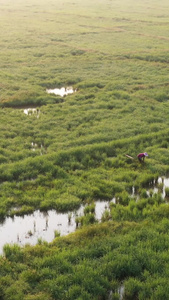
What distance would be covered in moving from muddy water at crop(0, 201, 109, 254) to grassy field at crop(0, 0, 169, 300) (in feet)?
0.94

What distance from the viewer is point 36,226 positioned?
9.90 metres

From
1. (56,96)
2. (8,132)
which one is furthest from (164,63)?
(8,132)

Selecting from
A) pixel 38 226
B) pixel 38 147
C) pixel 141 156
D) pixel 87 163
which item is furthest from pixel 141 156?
pixel 38 226

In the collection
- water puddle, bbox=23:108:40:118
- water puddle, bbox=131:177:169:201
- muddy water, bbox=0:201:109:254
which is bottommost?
muddy water, bbox=0:201:109:254

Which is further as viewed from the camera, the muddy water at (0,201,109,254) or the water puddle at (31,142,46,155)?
the water puddle at (31,142,46,155)

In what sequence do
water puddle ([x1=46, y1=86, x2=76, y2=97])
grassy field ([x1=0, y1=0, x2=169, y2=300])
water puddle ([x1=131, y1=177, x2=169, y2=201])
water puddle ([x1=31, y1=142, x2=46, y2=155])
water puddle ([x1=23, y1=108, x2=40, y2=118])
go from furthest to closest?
water puddle ([x1=46, y1=86, x2=76, y2=97]) < water puddle ([x1=23, y1=108, x2=40, y2=118]) < water puddle ([x1=31, y1=142, x2=46, y2=155]) < water puddle ([x1=131, y1=177, x2=169, y2=201]) < grassy field ([x1=0, y1=0, x2=169, y2=300])

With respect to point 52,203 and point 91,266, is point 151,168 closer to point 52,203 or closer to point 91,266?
point 52,203

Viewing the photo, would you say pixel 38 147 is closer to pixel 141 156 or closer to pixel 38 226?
pixel 141 156

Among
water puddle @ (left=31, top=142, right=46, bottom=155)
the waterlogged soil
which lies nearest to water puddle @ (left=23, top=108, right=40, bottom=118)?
water puddle @ (left=31, top=142, right=46, bottom=155)

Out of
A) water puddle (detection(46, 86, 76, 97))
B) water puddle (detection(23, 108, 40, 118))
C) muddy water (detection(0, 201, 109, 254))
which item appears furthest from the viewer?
water puddle (detection(46, 86, 76, 97))

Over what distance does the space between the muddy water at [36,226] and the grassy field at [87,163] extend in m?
0.29

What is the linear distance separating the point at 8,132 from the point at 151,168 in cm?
687

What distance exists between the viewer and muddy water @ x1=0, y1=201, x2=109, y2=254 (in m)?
9.35

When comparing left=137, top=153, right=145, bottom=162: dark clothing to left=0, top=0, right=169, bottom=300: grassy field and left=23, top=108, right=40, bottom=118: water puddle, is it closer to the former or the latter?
left=0, top=0, right=169, bottom=300: grassy field
